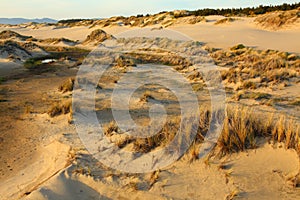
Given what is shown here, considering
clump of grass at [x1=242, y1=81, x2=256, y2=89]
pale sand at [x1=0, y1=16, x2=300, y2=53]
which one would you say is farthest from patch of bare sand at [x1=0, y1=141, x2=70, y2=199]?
pale sand at [x1=0, y1=16, x2=300, y2=53]

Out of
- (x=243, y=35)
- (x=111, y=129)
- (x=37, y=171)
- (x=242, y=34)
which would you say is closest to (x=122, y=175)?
(x=37, y=171)

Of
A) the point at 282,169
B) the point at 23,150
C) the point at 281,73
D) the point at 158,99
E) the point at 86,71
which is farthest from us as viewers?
the point at 86,71

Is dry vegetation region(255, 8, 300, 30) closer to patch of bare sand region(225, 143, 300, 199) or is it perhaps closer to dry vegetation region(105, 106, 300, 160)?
dry vegetation region(105, 106, 300, 160)

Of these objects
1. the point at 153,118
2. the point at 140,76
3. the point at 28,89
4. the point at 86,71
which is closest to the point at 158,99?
the point at 153,118

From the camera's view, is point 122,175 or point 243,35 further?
point 243,35

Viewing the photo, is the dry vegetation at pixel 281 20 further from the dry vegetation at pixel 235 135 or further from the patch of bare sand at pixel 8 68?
the dry vegetation at pixel 235 135

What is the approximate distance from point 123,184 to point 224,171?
1.59 metres

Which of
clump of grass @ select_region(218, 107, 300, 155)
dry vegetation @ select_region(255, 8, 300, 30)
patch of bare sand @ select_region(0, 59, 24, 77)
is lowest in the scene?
clump of grass @ select_region(218, 107, 300, 155)

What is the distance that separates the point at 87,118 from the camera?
7.92m

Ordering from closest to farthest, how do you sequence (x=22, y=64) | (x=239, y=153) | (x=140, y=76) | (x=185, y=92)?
(x=239, y=153) < (x=185, y=92) < (x=140, y=76) < (x=22, y=64)

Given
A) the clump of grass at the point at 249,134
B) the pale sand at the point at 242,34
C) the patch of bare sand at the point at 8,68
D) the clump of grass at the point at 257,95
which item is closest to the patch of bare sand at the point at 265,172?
the clump of grass at the point at 249,134

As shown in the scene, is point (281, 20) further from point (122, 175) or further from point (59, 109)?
point (122, 175)

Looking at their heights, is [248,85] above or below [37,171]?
above

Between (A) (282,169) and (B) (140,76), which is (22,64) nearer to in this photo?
(B) (140,76)
